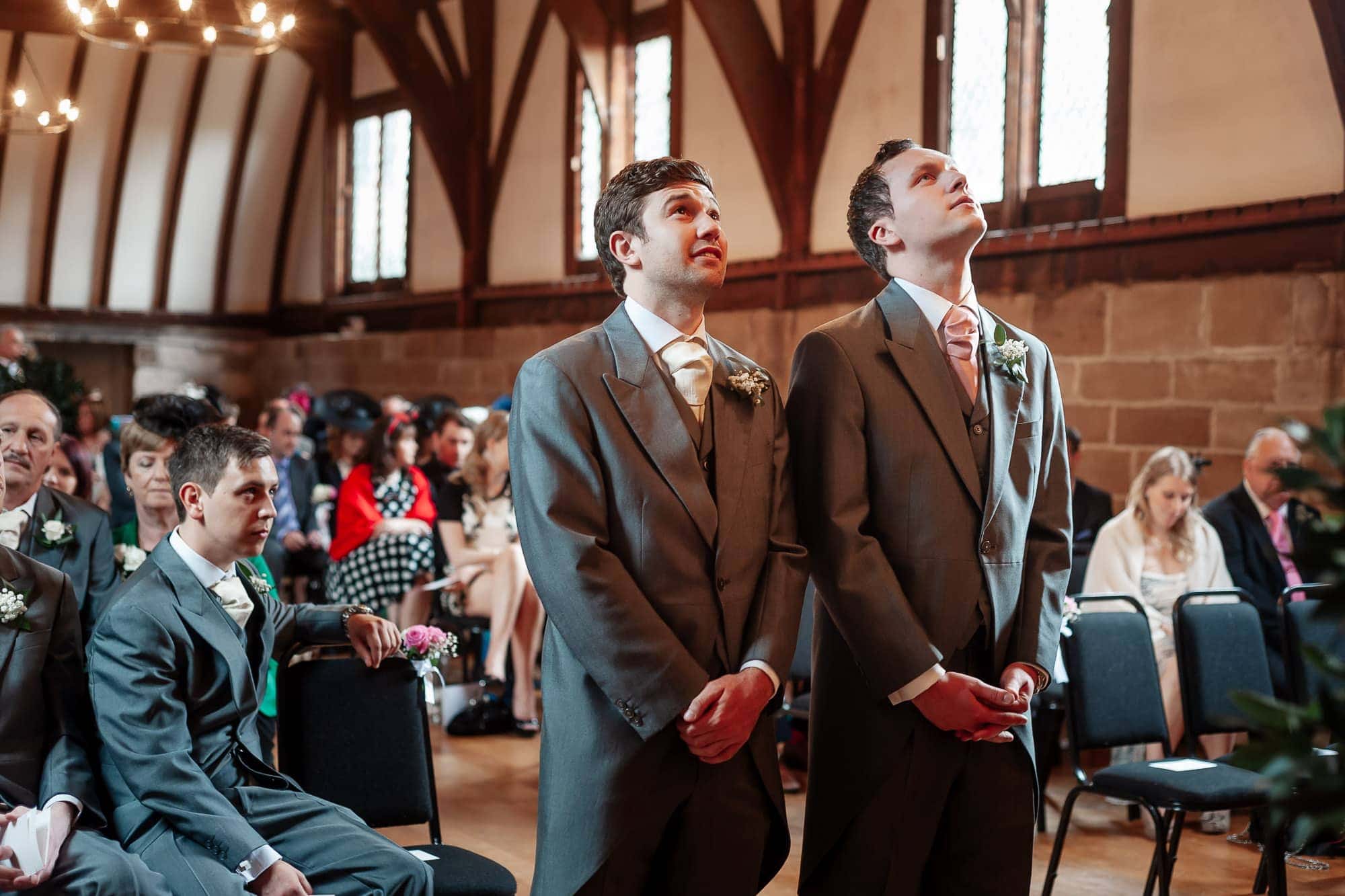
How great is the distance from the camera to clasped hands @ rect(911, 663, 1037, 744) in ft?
7.05

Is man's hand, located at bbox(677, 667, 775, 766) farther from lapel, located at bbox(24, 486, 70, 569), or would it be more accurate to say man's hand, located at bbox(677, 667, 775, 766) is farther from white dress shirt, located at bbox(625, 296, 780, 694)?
lapel, located at bbox(24, 486, 70, 569)

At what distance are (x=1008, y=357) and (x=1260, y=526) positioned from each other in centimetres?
332

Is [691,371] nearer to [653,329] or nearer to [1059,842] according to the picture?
[653,329]

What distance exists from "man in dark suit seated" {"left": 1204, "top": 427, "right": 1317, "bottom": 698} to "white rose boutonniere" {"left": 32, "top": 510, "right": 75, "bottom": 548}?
4161 mm

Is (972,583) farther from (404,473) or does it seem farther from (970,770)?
(404,473)

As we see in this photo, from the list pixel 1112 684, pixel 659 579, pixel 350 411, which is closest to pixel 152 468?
pixel 659 579

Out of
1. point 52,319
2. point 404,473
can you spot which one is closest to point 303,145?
point 52,319

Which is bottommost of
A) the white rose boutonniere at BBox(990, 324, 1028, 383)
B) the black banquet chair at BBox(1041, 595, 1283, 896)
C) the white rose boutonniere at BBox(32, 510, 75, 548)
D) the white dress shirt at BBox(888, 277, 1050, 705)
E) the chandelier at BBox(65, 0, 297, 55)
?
the black banquet chair at BBox(1041, 595, 1283, 896)

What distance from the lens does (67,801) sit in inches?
90.6

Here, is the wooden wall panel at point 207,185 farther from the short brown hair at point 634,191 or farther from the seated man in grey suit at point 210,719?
the short brown hair at point 634,191

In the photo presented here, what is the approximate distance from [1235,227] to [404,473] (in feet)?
13.5

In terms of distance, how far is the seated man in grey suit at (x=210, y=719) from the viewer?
7.51ft

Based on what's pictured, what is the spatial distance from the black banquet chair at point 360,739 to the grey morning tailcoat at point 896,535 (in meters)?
0.87

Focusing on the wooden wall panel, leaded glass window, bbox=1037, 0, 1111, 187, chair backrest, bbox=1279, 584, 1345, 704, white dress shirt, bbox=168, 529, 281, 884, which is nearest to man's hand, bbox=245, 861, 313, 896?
white dress shirt, bbox=168, 529, 281, 884
